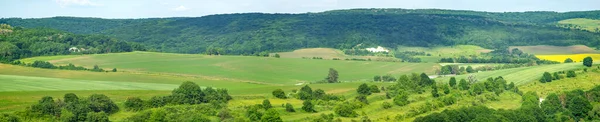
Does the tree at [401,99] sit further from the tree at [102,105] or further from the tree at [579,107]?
the tree at [102,105]

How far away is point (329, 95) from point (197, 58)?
78.7 meters

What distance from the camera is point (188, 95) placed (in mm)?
95625

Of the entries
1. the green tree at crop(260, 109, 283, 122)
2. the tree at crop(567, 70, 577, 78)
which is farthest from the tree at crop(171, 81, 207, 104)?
the tree at crop(567, 70, 577, 78)

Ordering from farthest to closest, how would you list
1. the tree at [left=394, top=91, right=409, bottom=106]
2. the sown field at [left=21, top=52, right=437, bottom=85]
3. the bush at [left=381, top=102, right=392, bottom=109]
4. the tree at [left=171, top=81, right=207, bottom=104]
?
the sown field at [left=21, top=52, right=437, bottom=85]
the tree at [left=394, top=91, right=409, bottom=106]
the bush at [left=381, top=102, right=392, bottom=109]
the tree at [left=171, top=81, right=207, bottom=104]

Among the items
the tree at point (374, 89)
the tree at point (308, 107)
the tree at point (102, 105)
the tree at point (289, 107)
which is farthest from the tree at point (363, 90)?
the tree at point (102, 105)

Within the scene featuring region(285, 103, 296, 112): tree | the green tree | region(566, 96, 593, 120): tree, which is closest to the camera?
the green tree

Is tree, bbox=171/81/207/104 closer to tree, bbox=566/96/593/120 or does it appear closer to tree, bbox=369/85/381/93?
tree, bbox=369/85/381/93

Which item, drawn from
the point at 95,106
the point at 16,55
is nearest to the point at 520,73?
the point at 95,106

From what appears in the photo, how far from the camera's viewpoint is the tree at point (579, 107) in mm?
96312

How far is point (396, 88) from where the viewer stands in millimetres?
114438

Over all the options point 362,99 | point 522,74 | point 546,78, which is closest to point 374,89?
point 362,99

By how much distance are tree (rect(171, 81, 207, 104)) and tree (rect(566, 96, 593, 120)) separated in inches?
1976

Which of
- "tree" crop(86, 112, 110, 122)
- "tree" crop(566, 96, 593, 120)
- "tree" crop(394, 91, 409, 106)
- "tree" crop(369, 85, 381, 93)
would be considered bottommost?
→ "tree" crop(566, 96, 593, 120)

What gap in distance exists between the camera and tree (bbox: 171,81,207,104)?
94.1 meters
